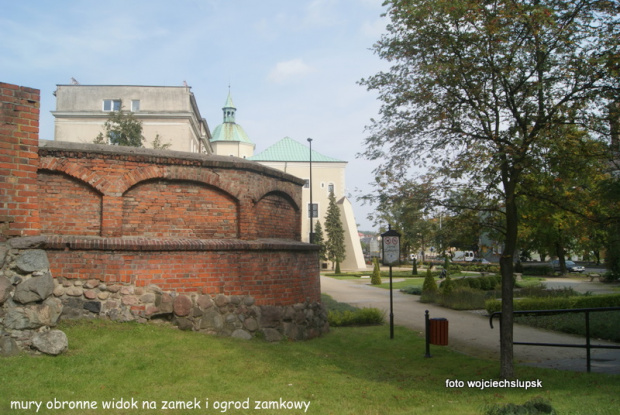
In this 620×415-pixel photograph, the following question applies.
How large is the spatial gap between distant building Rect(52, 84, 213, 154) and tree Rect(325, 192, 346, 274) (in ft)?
66.6

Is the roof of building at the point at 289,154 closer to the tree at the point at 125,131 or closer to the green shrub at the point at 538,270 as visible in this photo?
the green shrub at the point at 538,270

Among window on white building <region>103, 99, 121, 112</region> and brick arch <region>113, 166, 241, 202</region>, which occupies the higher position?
window on white building <region>103, 99, 121, 112</region>

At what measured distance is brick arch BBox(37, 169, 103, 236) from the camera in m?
9.11

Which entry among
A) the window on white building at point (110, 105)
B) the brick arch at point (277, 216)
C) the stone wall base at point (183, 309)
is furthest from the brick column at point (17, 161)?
the window on white building at point (110, 105)

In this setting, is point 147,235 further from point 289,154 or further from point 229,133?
point 229,133

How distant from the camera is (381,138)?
30.2 feet

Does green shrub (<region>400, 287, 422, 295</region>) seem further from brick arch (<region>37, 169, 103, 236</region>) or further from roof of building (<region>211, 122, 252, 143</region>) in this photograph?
roof of building (<region>211, 122, 252, 143</region>)

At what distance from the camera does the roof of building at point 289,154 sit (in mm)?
58700

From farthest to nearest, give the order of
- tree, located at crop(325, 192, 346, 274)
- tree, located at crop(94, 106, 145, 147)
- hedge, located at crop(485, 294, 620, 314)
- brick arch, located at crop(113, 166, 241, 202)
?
1. tree, located at crop(325, 192, 346, 274)
2. tree, located at crop(94, 106, 145, 147)
3. hedge, located at crop(485, 294, 620, 314)
4. brick arch, located at crop(113, 166, 241, 202)

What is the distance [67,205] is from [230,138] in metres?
58.2

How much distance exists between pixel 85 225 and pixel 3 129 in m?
2.58

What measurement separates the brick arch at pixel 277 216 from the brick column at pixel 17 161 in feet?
15.0

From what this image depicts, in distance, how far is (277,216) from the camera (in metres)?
11.9

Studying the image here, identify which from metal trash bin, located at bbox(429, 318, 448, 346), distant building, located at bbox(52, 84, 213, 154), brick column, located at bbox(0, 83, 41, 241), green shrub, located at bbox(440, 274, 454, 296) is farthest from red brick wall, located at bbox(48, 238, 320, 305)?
distant building, located at bbox(52, 84, 213, 154)
